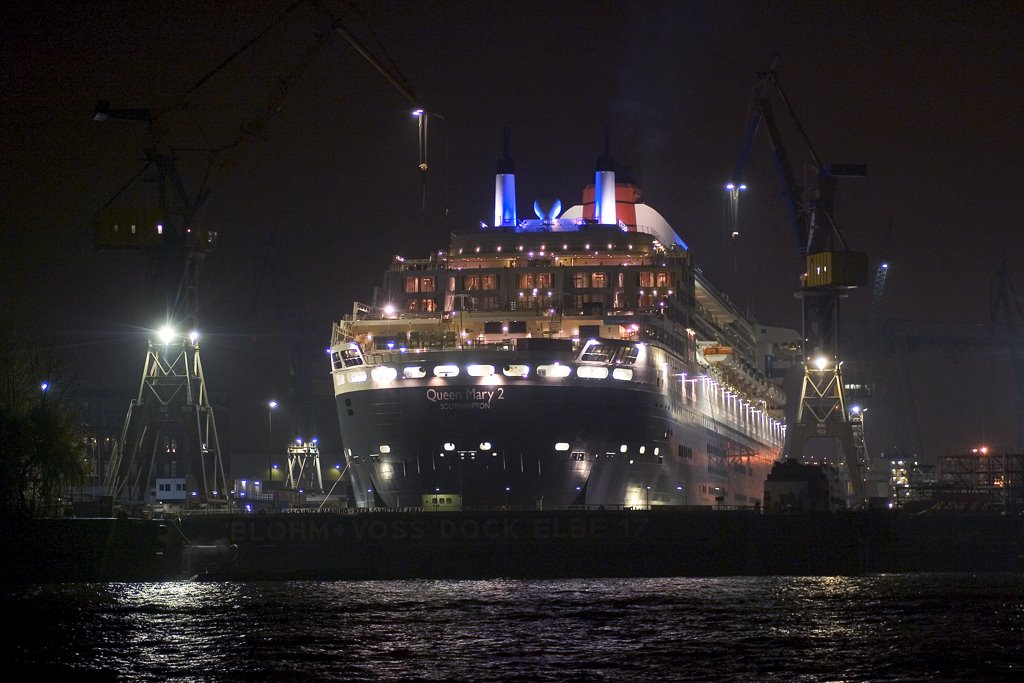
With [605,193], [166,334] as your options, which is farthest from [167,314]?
[605,193]

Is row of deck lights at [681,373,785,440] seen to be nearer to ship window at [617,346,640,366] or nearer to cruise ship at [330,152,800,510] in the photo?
cruise ship at [330,152,800,510]

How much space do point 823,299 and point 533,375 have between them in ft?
97.1

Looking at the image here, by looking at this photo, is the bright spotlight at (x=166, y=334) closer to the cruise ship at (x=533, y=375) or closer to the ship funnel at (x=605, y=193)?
the cruise ship at (x=533, y=375)

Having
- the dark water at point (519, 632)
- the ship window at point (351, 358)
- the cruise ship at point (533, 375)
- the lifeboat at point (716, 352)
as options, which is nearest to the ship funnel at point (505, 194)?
the cruise ship at point (533, 375)

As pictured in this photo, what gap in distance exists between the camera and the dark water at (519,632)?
135 ft

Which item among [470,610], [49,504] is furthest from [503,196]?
[470,610]

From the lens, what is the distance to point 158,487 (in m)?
89.4

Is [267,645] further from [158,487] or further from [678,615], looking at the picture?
[158,487]

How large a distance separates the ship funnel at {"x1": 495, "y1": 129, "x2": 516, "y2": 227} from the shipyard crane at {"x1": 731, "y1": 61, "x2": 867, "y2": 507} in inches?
717

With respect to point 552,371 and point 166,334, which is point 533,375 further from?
point 166,334

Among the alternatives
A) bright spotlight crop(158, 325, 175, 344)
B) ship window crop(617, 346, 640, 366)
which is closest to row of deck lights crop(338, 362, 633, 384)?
ship window crop(617, 346, 640, 366)

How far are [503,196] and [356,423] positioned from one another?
27.5 meters

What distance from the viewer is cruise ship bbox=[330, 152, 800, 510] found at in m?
75.9

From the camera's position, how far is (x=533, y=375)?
250 ft
